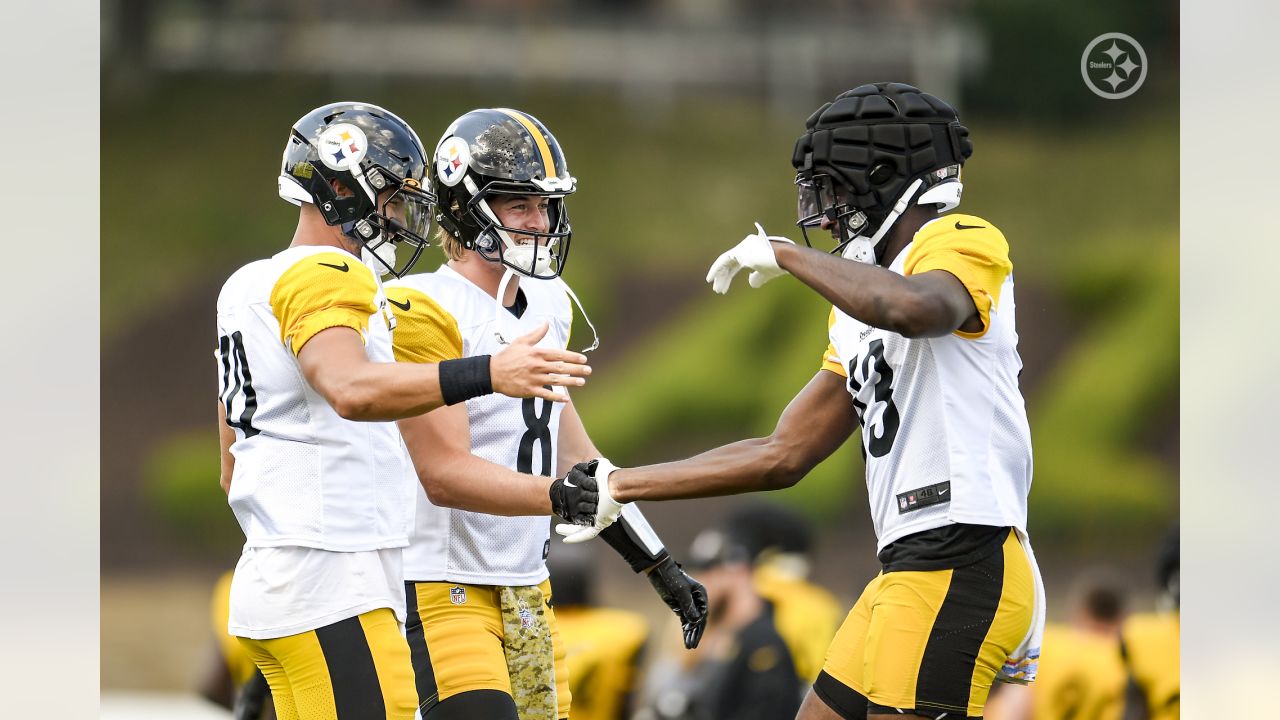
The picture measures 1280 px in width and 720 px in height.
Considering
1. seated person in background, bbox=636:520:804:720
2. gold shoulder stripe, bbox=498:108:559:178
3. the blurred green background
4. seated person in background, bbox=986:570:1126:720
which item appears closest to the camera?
gold shoulder stripe, bbox=498:108:559:178

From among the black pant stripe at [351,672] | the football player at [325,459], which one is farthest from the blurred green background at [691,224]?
the black pant stripe at [351,672]

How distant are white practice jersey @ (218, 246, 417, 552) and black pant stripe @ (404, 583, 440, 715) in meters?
0.38

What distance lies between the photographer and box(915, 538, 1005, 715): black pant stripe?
3383 millimetres

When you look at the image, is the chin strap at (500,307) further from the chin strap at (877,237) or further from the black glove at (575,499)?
the chin strap at (877,237)

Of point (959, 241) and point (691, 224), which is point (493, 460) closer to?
point (959, 241)

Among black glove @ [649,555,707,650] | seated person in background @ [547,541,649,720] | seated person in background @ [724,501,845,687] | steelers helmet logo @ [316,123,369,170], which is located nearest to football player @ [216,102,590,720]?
steelers helmet logo @ [316,123,369,170]

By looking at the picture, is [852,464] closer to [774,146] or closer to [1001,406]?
[774,146]

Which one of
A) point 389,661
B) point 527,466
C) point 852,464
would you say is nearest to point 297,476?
point 389,661

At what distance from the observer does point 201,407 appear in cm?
1028

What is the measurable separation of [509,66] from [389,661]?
7.37 meters

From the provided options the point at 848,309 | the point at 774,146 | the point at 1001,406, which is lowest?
the point at 1001,406

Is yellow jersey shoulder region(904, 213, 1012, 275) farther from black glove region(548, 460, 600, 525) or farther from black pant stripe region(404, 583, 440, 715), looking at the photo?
black pant stripe region(404, 583, 440, 715)

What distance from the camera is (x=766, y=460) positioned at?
12.7ft

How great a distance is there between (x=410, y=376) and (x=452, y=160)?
3.65 feet
